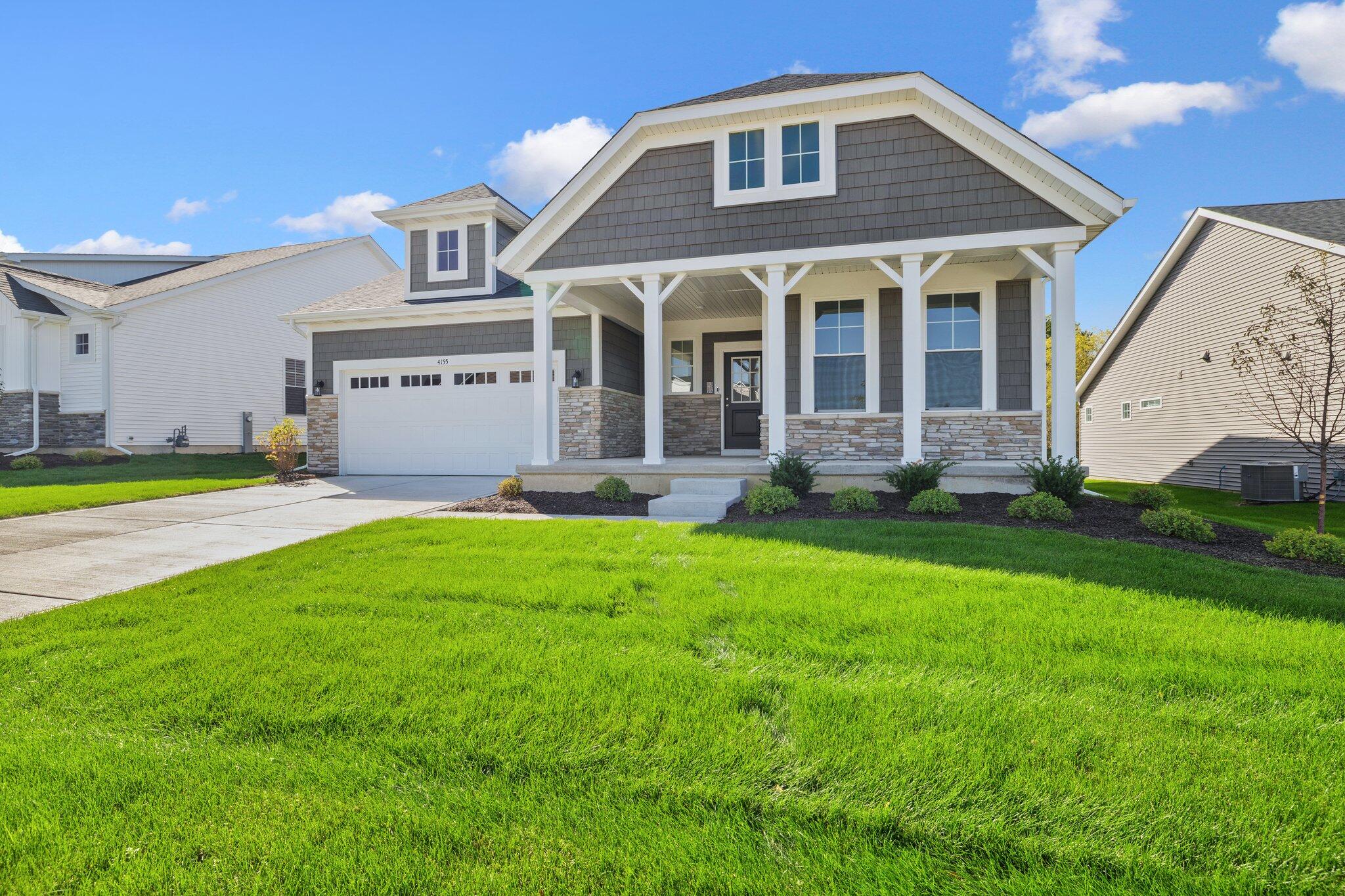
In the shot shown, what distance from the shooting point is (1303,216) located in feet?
41.0

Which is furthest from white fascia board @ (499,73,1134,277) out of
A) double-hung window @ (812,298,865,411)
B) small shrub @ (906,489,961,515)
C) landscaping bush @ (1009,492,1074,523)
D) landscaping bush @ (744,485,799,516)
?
landscaping bush @ (744,485,799,516)

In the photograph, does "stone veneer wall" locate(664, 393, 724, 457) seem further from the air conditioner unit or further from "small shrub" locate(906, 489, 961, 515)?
the air conditioner unit

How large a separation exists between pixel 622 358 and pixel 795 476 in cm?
577

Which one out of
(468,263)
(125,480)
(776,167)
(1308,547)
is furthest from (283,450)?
(1308,547)

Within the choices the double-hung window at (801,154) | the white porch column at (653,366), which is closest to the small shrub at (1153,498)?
the double-hung window at (801,154)

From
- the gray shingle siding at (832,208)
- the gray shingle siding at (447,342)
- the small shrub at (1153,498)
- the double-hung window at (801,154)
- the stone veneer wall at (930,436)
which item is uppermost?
the double-hung window at (801,154)

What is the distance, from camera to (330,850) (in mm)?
1812

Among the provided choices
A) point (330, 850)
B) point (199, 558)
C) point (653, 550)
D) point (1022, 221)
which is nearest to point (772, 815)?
point (330, 850)

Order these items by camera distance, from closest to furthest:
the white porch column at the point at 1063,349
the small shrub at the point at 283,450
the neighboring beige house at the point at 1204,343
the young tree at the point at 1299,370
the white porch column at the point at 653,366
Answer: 1. the white porch column at the point at 1063,349
2. the white porch column at the point at 653,366
3. the young tree at the point at 1299,370
4. the neighboring beige house at the point at 1204,343
5. the small shrub at the point at 283,450

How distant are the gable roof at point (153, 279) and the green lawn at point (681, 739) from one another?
17.4 metres

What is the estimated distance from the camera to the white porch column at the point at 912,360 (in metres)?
8.73

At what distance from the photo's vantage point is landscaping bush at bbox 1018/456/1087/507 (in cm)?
736

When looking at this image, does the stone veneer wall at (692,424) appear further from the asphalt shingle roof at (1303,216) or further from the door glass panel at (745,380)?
the asphalt shingle roof at (1303,216)

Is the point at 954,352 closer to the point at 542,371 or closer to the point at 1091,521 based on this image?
the point at 1091,521
